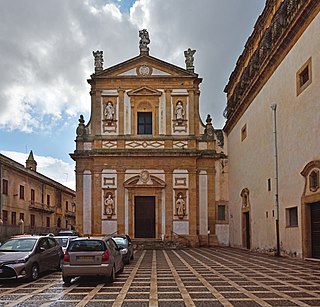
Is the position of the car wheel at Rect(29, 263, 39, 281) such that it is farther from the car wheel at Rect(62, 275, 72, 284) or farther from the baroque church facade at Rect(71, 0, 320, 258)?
the baroque church facade at Rect(71, 0, 320, 258)

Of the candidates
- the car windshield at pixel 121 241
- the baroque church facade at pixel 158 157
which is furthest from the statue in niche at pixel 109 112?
the car windshield at pixel 121 241

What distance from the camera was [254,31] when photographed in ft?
93.8

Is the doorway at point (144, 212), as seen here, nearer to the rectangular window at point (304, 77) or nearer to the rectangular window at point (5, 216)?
the rectangular window at point (5, 216)

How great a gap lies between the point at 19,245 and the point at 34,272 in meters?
1.21

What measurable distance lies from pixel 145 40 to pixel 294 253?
2164cm

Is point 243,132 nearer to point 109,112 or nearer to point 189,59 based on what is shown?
point 189,59

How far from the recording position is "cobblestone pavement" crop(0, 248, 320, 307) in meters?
10.4

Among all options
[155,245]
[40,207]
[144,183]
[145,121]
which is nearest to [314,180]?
[155,245]

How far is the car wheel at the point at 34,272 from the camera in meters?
14.5

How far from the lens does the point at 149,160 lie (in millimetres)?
35594

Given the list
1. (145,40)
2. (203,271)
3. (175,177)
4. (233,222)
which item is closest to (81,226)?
(175,177)

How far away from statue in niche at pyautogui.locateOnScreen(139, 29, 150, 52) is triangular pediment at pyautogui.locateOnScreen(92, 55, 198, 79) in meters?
0.93

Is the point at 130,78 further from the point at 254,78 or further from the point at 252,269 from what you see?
the point at 252,269

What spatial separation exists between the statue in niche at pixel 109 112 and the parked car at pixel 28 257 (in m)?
19.2
